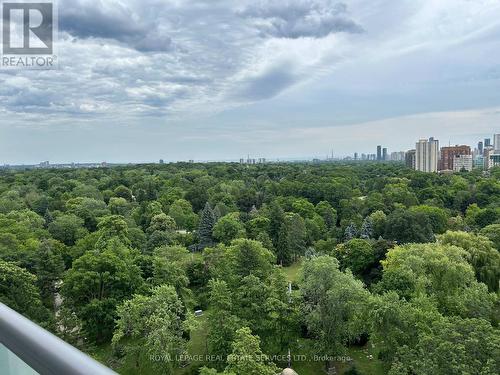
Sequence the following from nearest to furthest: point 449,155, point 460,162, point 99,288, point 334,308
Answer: point 334,308, point 99,288, point 460,162, point 449,155

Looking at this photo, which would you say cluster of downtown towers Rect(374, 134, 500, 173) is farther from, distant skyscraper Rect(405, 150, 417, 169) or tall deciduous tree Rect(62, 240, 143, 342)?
tall deciduous tree Rect(62, 240, 143, 342)

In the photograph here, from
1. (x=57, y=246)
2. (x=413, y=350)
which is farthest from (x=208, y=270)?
(x=413, y=350)

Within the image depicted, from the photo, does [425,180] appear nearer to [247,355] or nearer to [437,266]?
[437,266]

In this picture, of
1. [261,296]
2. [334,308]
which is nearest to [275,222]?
[261,296]

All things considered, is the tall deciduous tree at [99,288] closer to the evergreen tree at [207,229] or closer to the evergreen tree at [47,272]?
the evergreen tree at [47,272]

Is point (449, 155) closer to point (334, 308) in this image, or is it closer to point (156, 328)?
point (334, 308)
